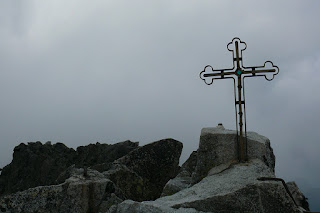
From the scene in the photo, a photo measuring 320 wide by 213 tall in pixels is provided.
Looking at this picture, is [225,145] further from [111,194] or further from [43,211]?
[43,211]

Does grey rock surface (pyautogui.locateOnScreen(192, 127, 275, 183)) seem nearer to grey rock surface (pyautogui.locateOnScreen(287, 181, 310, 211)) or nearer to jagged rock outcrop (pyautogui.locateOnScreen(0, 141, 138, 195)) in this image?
grey rock surface (pyautogui.locateOnScreen(287, 181, 310, 211))

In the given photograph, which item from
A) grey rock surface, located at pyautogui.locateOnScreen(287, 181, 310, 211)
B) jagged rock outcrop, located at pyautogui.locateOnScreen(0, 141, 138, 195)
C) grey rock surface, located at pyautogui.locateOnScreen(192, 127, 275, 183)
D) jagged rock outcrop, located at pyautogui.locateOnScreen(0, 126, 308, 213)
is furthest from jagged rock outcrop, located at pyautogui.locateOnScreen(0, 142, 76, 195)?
grey rock surface, located at pyautogui.locateOnScreen(287, 181, 310, 211)

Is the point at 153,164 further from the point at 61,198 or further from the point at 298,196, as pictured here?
the point at 298,196

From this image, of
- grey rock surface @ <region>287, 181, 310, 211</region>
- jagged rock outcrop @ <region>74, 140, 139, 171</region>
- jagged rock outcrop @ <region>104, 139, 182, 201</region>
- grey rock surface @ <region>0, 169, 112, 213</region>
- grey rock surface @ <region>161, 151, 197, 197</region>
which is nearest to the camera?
grey rock surface @ <region>0, 169, 112, 213</region>

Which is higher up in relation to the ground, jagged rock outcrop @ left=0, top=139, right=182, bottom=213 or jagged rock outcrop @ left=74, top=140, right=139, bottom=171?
jagged rock outcrop @ left=74, top=140, right=139, bottom=171

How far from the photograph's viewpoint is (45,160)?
17.7 m

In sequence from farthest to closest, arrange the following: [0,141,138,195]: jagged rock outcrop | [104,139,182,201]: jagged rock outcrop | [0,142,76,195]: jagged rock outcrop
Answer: [0,142,76,195]: jagged rock outcrop → [0,141,138,195]: jagged rock outcrop → [104,139,182,201]: jagged rock outcrop

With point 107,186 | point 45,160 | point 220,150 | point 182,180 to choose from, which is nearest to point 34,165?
point 45,160

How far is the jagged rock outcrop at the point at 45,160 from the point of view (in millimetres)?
16236

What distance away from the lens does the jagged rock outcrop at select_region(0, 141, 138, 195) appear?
16.2 meters

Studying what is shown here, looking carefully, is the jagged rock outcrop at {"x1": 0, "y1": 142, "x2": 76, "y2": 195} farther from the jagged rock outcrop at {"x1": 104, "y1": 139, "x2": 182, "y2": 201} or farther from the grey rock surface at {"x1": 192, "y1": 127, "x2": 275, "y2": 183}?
the grey rock surface at {"x1": 192, "y1": 127, "x2": 275, "y2": 183}

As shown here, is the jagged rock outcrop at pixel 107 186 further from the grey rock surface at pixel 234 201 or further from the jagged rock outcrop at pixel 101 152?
the jagged rock outcrop at pixel 101 152

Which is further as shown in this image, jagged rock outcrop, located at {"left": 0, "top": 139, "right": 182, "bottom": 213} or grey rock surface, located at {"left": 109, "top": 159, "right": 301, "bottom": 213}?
jagged rock outcrop, located at {"left": 0, "top": 139, "right": 182, "bottom": 213}

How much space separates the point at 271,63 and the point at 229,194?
358cm
